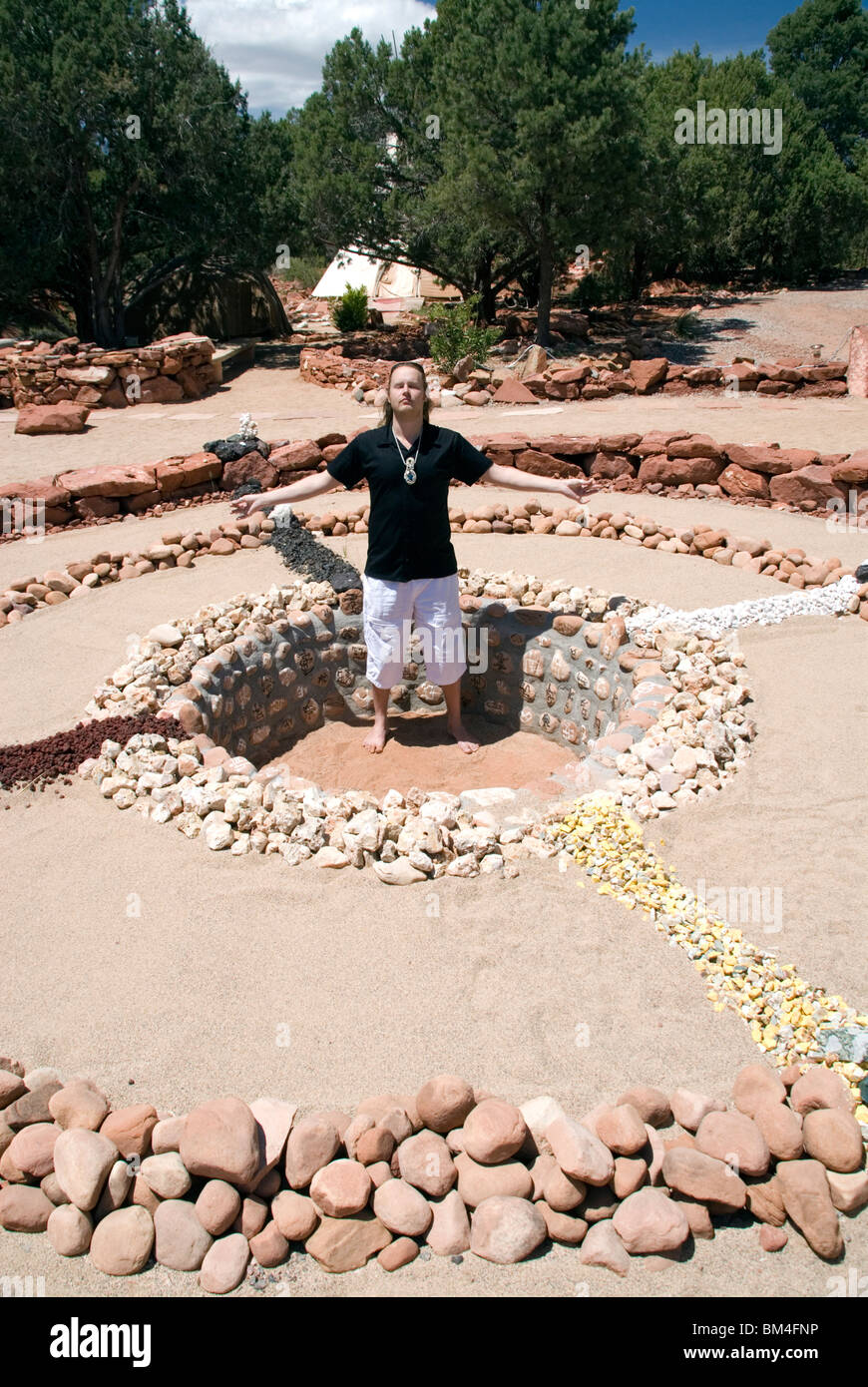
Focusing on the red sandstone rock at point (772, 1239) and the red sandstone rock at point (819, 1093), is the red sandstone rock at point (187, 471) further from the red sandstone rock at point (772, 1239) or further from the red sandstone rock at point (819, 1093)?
the red sandstone rock at point (772, 1239)

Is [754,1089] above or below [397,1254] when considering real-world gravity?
above

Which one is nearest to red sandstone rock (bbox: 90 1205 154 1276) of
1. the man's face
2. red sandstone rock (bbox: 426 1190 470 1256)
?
red sandstone rock (bbox: 426 1190 470 1256)

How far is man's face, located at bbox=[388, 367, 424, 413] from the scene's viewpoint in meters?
4.64

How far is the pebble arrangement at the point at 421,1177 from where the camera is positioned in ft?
8.24

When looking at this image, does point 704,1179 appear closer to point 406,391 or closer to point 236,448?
point 406,391

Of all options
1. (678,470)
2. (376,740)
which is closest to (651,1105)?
(376,740)

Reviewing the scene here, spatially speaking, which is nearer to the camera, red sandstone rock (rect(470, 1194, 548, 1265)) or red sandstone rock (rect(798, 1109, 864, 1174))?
red sandstone rock (rect(470, 1194, 548, 1265))

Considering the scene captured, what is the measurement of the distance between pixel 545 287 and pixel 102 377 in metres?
7.65

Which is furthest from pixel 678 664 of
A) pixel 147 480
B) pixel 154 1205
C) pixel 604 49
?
pixel 604 49

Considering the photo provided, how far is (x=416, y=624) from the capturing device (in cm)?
534

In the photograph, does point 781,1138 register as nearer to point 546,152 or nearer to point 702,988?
point 702,988

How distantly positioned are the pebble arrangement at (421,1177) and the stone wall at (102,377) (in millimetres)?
13533

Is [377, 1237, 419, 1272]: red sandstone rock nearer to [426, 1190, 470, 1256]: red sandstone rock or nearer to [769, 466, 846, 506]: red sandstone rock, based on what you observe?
[426, 1190, 470, 1256]: red sandstone rock

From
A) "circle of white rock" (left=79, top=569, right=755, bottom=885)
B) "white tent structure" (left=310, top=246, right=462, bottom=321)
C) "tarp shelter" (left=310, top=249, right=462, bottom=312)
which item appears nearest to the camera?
"circle of white rock" (left=79, top=569, right=755, bottom=885)
